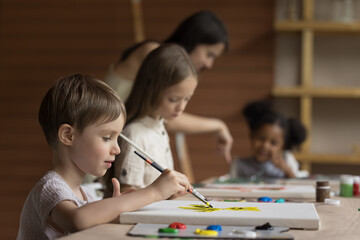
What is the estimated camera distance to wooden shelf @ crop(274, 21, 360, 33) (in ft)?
14.7

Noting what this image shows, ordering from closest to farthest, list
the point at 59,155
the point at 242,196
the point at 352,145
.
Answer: the point at 59,155, the point at 242,196, the point at 352,145

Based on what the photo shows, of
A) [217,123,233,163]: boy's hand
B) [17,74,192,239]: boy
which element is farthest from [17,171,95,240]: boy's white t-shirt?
[217,123,233,163]: boy's hand

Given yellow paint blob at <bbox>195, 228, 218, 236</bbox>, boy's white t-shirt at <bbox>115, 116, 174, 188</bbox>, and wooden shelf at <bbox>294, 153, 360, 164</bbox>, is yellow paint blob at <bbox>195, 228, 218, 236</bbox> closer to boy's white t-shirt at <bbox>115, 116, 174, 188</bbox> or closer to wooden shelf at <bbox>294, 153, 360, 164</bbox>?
boy's white t-shirt at <bbox>115, 116, 174, 188</bbox>

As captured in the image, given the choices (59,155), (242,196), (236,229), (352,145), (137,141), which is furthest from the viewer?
(352,145)

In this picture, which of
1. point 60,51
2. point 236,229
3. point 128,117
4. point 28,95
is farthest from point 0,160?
point 236,229

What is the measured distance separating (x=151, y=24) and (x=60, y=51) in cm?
79

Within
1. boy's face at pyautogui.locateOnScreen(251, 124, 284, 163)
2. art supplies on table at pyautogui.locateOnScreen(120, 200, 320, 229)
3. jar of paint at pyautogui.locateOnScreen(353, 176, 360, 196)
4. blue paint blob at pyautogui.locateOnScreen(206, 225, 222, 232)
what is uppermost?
blue paint blob at pyautogui.locateOnScreen(206, 225, 222, 232)

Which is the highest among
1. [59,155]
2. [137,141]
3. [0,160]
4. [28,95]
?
[59,155]

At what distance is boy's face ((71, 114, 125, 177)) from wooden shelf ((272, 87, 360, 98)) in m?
3.21

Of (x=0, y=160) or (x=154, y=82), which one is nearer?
(x=154, y=82)

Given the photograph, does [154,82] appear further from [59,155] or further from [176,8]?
[176,8]

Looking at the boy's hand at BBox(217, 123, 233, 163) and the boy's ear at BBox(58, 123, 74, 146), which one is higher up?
the boy's ear at BBox(58, 123, 74, 146)

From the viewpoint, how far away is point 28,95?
5.02 meters

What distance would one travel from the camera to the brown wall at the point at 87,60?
4.73 m
